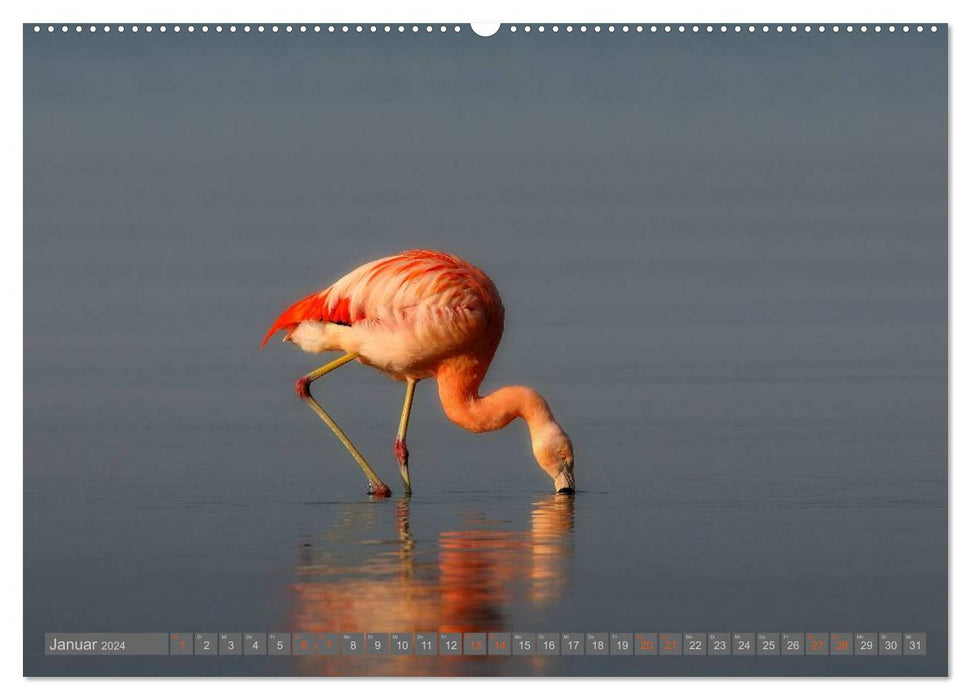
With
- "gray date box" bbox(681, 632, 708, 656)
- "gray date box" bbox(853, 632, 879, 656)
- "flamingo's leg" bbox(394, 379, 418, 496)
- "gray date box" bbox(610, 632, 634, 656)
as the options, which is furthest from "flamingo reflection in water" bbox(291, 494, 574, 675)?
"flamingo's leg" bbox(394, 379, 418, 496)

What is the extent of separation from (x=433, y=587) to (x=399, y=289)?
13.0ft

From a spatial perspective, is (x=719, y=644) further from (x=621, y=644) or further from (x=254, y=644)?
(x=254, y=644)

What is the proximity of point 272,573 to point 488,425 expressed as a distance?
11.8ft

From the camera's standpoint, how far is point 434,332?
13.0 m

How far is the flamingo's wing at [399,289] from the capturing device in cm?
1302

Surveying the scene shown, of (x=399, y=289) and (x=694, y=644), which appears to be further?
(x=399, y=289)

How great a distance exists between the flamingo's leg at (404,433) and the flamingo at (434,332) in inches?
1.2

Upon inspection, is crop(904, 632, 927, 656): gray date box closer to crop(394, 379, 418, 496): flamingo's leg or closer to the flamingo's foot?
the flamingo's foot

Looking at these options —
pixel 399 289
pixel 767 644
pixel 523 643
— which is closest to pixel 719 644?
pixel 767 644

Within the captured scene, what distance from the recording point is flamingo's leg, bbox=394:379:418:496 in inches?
536

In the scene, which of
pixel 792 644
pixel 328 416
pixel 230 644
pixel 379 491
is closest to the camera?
pixel 230 644

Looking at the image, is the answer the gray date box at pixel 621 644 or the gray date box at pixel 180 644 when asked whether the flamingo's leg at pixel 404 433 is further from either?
the gray date box at pixel 621 644

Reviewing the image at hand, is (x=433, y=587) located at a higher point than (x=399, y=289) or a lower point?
lower

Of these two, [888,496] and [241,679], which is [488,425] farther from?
[241,679]
